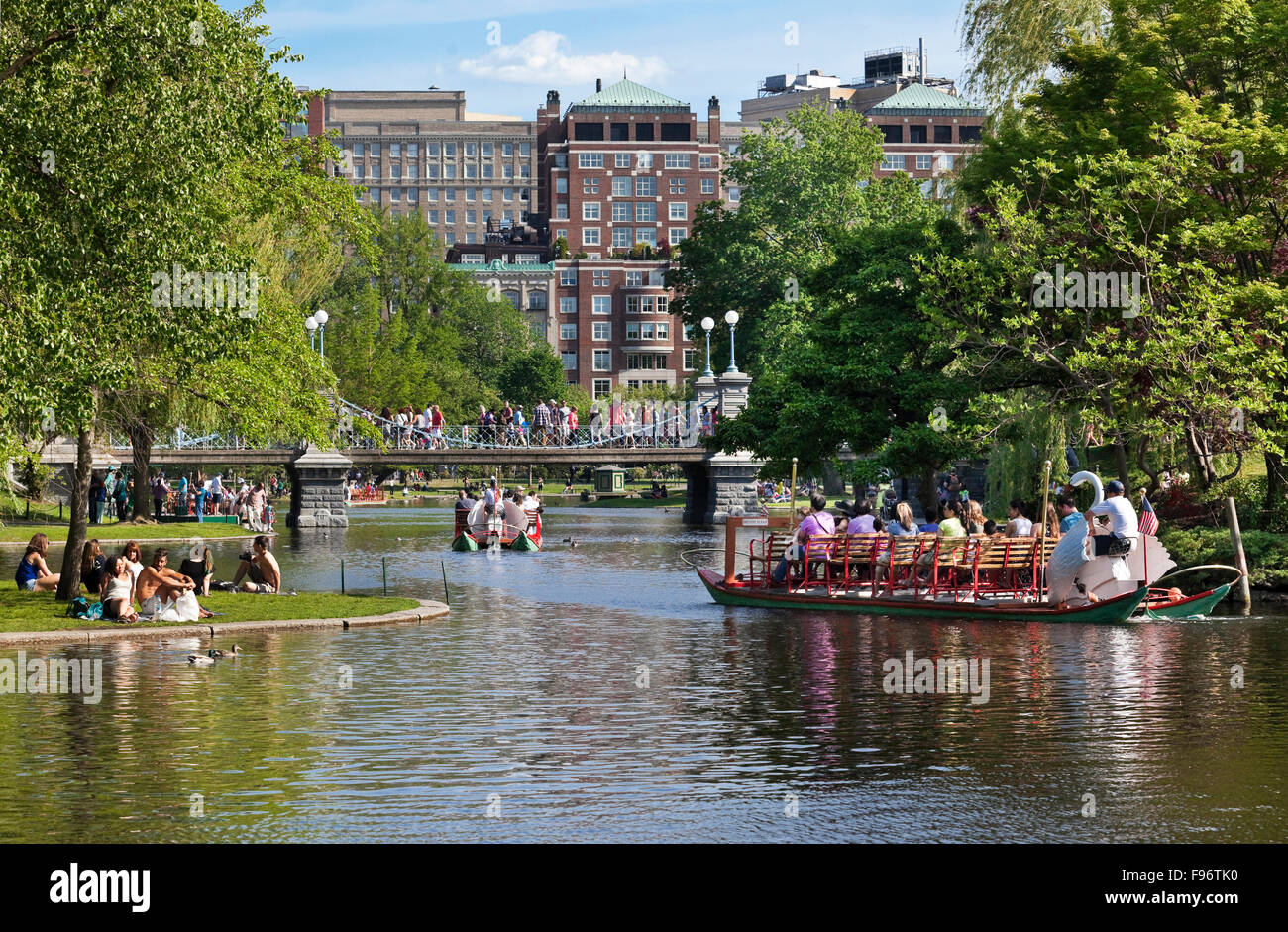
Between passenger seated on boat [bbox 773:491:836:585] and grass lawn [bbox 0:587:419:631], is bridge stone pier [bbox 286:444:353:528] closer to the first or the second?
grass lawn [bbox 0:587:419:631]

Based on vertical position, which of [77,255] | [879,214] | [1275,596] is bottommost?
[1275,596]

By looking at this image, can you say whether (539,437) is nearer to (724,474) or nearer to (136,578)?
(724,474)

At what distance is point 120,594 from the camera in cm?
2475

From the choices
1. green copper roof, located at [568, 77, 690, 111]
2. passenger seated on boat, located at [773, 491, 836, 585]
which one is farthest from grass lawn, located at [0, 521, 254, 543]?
green copper roof, located at [568, 77, 690, 111]

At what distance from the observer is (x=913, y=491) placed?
230 ft

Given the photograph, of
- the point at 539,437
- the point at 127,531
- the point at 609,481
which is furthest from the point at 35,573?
the point at 609,481

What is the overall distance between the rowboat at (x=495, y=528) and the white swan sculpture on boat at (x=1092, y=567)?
26.0m

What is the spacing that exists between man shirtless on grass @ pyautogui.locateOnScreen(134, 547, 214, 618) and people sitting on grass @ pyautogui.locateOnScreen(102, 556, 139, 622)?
345 mm

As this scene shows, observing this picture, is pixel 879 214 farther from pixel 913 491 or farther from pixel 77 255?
pixel 77 255

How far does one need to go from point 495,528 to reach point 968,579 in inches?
961

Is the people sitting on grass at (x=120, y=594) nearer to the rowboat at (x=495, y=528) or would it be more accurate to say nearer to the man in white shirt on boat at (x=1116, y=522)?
the man in white shirt on boat at (x=1116, y=522)

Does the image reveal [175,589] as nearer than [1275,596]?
Yes
